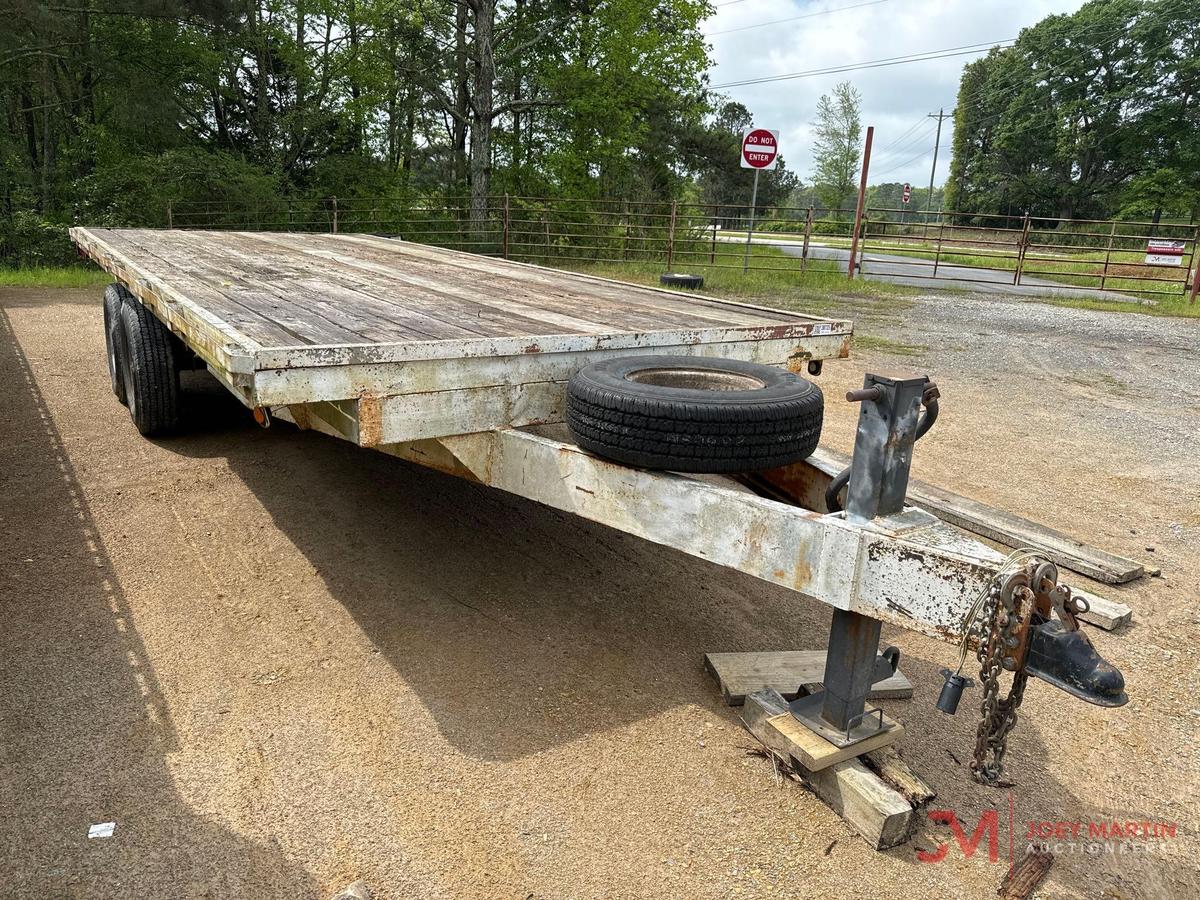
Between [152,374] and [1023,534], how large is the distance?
5052mm

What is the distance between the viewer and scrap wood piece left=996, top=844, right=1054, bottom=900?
6.70ft

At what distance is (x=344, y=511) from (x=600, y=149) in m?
21.8

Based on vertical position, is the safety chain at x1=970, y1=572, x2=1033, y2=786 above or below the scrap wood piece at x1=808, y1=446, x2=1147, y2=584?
above

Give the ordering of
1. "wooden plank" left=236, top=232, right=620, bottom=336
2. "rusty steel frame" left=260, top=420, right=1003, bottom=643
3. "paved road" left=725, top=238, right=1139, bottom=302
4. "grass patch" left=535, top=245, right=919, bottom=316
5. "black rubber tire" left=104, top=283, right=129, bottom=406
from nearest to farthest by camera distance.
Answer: "rusty steel frame" left=260, top=420, right=1003, bottom=643, "wooden plank" left=236, top=232, right=620, bottom=336, "black rubber tire" left=104, top=283, right=129, bottom=406, "grass patch" left=535, top=245, right=919, bottom=316, "paved road" left=725, top=238, right=1139, bottom=302

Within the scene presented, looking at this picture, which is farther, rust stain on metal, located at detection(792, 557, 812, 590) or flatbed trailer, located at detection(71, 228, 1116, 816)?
rust stain on metal, located at detection(792, 557, 812, 590)

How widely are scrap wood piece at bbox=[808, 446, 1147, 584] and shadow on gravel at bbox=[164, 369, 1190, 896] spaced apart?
0.94 m

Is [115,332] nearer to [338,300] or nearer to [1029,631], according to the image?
[338,300]

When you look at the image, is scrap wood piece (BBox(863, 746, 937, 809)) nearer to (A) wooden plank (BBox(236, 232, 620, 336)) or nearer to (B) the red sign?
(A) wooden plank (BBox(236, 232, 620, 336))

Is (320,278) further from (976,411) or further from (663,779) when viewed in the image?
(976,411)

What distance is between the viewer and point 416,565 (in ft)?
11.9

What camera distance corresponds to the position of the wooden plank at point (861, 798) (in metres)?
2.13

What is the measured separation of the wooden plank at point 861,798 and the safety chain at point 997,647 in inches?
14.4

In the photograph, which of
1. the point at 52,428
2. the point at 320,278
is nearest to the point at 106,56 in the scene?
the point at 52,428

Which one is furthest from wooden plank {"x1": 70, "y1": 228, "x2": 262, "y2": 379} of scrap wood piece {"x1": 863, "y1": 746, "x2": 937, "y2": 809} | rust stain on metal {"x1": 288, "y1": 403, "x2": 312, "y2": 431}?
scrap wood piece {"x1": 863, "y1": 746, "x2": 937, "y2": 809}
